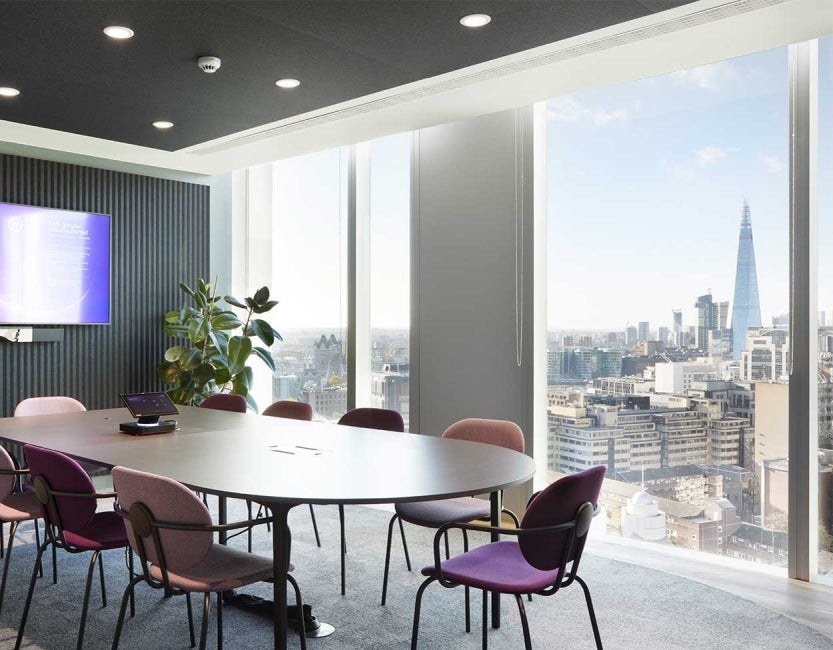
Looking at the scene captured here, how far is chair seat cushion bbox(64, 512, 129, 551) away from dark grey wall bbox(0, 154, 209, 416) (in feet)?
12.3

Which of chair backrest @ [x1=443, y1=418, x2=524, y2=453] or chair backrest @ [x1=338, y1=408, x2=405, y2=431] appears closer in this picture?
chair backrest @ [x1=443, y1=418, x2=524, y2=453]

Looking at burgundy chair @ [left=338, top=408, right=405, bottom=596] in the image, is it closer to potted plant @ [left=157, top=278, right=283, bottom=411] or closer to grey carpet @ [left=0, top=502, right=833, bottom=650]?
grey carpet @ [left=0, top=502, right=833, bottom=650]

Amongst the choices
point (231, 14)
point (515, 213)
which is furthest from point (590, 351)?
point (231, 14)

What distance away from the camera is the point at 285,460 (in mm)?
3250

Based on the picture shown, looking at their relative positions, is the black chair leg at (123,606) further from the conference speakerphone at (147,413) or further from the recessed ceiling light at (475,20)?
the recessed ceiling light at (475,20)

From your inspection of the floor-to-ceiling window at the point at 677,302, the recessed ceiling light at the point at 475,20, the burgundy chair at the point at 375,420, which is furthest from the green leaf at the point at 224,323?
the recessed ceiling light at the point at 475,20

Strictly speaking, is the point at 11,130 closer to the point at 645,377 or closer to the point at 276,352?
the point at 276,352

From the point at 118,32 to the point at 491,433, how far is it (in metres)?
2.82

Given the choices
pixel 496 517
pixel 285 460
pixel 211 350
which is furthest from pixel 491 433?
pixel 211 350

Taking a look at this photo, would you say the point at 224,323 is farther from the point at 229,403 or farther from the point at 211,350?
the point at 229,403

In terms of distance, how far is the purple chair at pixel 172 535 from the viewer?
257 centimetres

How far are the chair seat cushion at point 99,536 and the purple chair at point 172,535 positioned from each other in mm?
532

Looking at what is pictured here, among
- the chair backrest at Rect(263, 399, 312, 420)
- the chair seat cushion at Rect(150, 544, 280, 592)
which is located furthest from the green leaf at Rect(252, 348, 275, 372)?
the chair seat cushion at Rect(150, 544, 280, 592)

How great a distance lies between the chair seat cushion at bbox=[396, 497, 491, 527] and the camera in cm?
365
